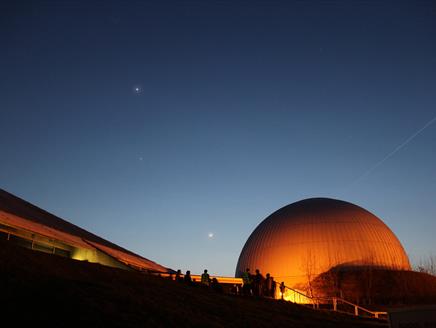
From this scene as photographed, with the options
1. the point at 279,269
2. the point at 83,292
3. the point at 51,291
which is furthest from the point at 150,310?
the point at 279,269

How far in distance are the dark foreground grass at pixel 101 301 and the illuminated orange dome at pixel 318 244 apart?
26.6 meters

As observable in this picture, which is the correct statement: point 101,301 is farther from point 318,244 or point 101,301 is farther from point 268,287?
point 318,244

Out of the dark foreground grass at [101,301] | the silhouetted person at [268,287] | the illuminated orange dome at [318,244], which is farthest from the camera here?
the illuminated orange dome at [318,244]

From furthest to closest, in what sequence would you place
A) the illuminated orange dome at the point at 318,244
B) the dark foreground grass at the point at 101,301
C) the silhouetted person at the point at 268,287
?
1. the illuminated orange dome at the point at 318,244
2. the silhouetted person at the point at 268,287
3. the dark foreground grass at the point at 101,301

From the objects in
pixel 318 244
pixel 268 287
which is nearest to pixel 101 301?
pixel 268 287

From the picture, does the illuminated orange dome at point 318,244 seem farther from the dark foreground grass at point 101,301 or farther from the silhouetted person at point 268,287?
the dark foreground grass at point 101,301

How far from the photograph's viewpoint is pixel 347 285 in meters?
38.8

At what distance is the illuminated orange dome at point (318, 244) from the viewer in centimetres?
4288

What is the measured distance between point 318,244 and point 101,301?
37.3 meters

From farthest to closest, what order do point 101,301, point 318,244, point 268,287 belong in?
1. point 318,244
2. point 268,287
3. point 101,301

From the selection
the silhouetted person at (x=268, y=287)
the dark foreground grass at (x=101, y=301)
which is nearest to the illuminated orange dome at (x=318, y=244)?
the silhouetted person at (x=268, y=287)

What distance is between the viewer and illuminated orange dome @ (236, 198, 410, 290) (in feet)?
141

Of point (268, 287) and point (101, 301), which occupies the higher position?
point (268, 287)

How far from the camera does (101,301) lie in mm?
10156
